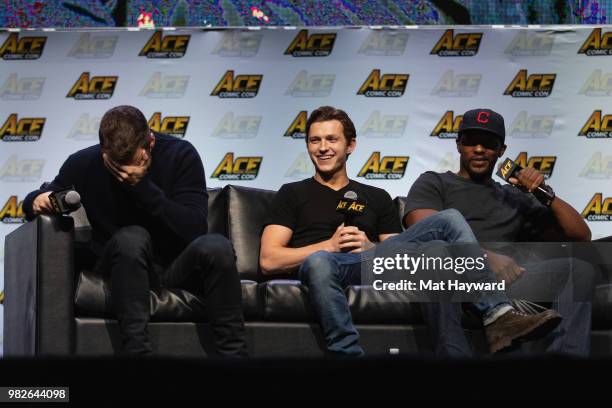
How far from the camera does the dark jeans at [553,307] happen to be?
2.73 m

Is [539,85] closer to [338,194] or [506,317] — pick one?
[338,194]

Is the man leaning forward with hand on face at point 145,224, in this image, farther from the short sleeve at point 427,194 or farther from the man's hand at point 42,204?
the short sleeve at point 427,194

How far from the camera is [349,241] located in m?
3.02

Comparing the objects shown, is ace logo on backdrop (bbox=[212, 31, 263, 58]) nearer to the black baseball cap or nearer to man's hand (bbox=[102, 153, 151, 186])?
the black baseball cap

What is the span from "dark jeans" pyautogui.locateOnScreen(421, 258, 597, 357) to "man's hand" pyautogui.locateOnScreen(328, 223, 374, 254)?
0.31 m

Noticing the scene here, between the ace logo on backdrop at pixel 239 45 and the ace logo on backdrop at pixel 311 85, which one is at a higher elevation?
the ace logo on backdrop at pixel 239 45

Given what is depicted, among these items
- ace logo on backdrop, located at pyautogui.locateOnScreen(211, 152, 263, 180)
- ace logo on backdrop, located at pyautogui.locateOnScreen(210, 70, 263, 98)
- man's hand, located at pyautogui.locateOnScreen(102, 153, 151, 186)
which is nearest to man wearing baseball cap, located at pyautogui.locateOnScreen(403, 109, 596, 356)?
man's hand, located at pyautogui.locateOnScreen(102, 153, 151, 186)

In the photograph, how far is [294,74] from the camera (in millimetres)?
4758

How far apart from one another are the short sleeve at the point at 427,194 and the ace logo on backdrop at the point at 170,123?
177cm

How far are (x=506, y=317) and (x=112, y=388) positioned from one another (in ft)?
7.26

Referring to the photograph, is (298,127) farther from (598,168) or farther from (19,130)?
(598,168)

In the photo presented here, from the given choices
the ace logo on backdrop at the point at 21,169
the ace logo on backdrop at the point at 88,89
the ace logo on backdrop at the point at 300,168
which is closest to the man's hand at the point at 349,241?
the ace logo on backdrop at the point at 300,168

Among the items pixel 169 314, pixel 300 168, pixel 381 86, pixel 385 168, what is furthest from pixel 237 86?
pixel 169 314

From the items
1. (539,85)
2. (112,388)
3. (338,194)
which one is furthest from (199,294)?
(539,85)
